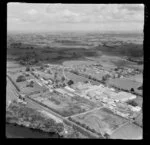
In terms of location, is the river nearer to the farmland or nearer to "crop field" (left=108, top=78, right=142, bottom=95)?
the farmland

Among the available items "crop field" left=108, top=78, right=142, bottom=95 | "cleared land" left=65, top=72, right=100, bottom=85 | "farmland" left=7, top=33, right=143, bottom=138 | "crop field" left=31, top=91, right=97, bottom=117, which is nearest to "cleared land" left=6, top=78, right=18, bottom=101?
"farmland" left=7, top=33, right=143, bottom=138

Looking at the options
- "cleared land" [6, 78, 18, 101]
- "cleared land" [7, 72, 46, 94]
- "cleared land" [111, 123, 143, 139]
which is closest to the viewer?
"cleared land" [111, 123, 143, 139]

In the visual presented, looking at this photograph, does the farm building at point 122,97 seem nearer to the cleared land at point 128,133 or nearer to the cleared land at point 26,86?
the cleared land at point 128,133

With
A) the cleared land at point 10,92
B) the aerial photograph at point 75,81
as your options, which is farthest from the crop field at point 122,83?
the cleared land at point 10,92

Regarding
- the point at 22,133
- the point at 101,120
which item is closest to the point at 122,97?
the point at 101,120

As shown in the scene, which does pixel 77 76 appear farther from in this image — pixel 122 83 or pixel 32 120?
pixel 32 120
